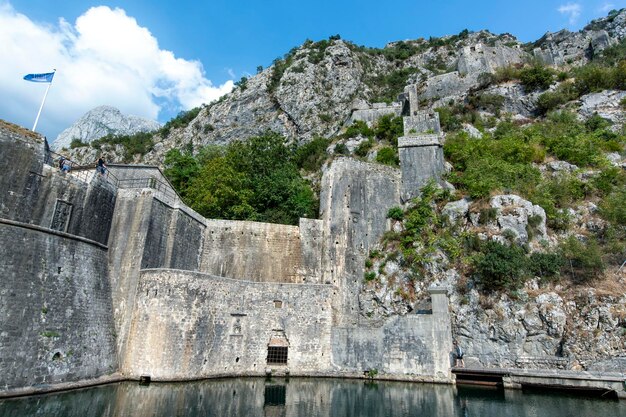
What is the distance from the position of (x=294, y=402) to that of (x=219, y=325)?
6.27m

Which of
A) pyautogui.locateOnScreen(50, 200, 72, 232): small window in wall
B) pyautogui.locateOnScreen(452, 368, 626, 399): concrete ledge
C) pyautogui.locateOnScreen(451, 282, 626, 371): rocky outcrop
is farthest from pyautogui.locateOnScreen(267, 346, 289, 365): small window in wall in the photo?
pyautogui.locateOnScreen(50, 200, 72, 232): small window in wall

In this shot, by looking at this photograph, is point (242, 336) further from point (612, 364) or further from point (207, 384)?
point (612, 364)

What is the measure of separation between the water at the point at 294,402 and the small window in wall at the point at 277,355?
84.2 inches

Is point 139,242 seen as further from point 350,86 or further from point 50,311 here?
point 350,86

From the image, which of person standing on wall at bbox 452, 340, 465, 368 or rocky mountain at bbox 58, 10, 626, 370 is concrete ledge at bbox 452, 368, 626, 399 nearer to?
person standing on wall at bbox 452, 340, 465, 368

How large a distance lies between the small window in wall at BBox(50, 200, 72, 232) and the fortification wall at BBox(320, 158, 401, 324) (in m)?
13.9

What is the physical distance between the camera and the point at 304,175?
36.7 m

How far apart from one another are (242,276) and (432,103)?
98.9 feet

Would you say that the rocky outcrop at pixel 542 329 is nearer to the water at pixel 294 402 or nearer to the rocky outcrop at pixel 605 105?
the water at pixel 294 402

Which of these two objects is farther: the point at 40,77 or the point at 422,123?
the point at 422,123

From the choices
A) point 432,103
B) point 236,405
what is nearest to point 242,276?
point 236,405

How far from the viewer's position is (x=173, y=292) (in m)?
17.1

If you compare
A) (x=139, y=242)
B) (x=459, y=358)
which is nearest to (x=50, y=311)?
(x=139, y=242)

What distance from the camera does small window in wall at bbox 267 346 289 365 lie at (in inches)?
766
